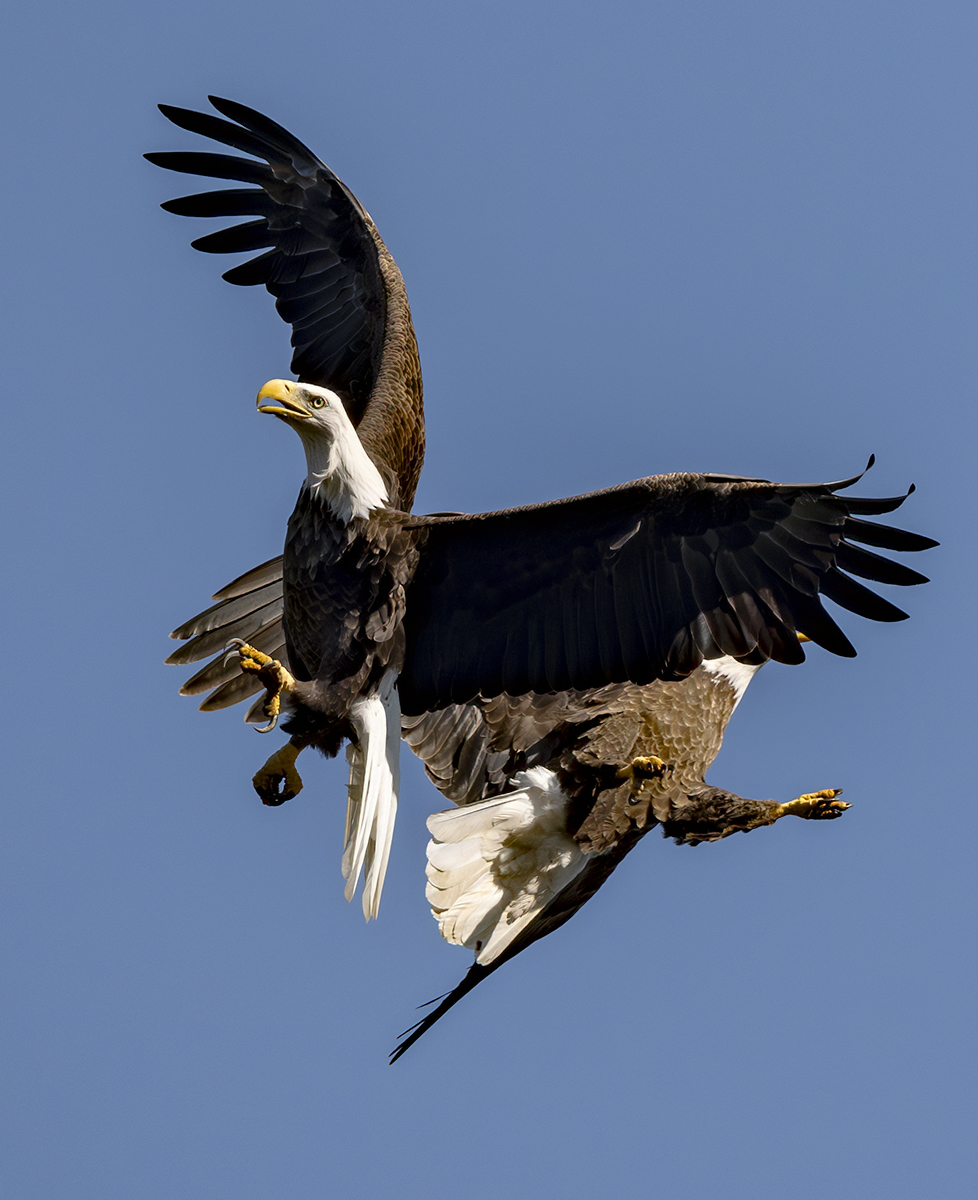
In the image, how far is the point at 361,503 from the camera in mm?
5645

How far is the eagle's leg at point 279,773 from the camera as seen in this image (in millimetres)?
5820

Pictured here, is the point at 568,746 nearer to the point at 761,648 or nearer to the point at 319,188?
the point at 761,648

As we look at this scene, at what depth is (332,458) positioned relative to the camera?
564cm

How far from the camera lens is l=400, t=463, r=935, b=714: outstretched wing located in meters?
5.36

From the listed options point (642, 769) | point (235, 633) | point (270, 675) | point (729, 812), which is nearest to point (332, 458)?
point (270, 675)

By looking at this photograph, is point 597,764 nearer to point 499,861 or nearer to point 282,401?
point 499,861

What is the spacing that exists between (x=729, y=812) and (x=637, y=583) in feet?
3.84

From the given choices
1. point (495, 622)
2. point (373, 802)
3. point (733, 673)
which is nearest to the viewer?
point (373, 802)

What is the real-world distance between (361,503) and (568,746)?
4.45 feet

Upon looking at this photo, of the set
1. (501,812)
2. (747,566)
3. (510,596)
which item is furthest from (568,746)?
(747,566)

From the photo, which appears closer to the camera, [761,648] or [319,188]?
[761,648]

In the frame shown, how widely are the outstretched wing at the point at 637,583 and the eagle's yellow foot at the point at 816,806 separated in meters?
1.11

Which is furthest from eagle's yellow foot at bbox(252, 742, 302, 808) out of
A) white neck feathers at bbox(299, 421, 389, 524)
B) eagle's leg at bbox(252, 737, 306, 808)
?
white neck feathers at bbox(299, 421, 389, 524)

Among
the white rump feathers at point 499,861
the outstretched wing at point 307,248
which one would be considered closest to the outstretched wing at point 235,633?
the outstretched wing at point 307,248
